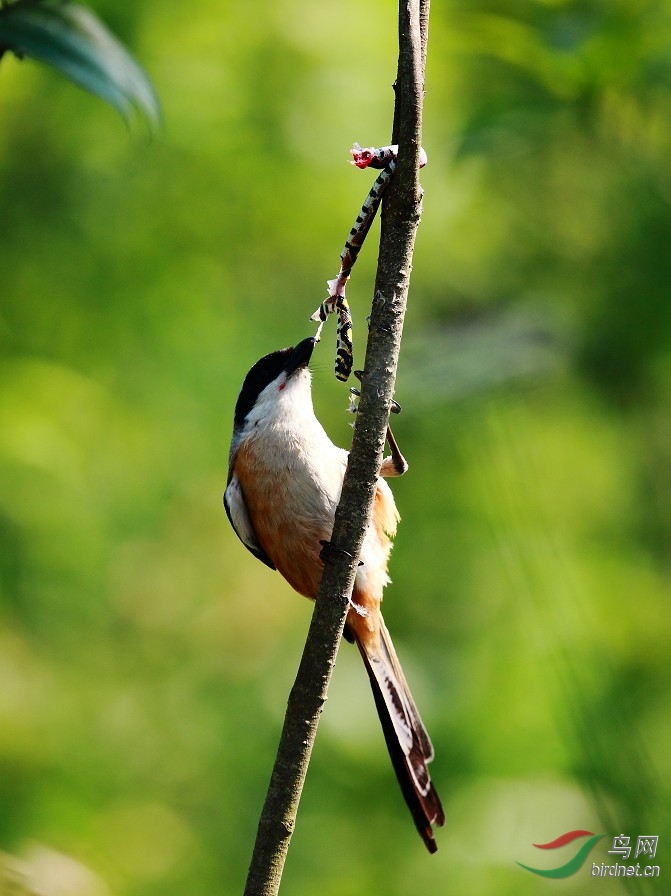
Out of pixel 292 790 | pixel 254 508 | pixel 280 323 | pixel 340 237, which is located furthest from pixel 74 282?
pixel 292 790

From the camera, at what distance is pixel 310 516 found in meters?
3.37

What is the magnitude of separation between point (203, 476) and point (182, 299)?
3.59 ft

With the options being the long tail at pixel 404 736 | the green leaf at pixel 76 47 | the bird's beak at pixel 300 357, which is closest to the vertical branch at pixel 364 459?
the green leaf at pixel 76 47

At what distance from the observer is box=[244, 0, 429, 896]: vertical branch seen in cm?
186

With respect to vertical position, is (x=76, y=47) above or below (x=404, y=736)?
above

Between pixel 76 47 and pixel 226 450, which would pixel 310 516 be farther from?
pixel 226 450

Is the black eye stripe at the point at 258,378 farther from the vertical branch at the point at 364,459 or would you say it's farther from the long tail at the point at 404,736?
the vertical branch at the point at 364,459

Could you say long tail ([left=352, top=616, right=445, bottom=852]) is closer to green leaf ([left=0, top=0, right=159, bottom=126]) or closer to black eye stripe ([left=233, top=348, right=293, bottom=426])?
black eye stripe ([left=233, top=348, right=293, bottom=426])

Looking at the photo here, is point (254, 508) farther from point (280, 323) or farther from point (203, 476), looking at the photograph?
point (280, 323)

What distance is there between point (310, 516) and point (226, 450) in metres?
2.31

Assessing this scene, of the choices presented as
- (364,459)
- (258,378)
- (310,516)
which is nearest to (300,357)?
(258,378)

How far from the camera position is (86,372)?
5.66m

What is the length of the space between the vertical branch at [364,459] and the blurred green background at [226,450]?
2691mm

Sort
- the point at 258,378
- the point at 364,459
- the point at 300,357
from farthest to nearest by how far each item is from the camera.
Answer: the point at 258,378
the point at 300,357
the point at 364,459
